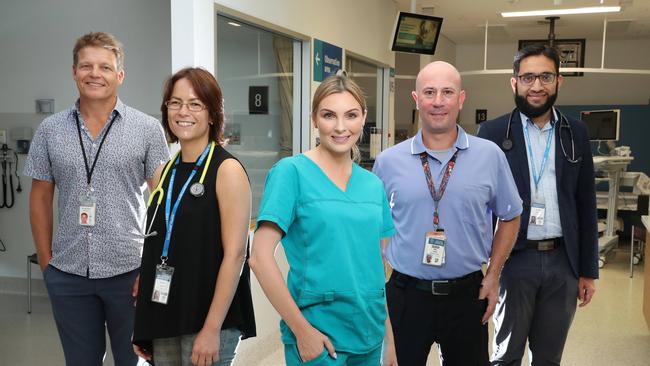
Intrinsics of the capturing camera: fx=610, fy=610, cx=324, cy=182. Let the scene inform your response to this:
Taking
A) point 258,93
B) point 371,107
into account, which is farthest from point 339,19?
point 371,107

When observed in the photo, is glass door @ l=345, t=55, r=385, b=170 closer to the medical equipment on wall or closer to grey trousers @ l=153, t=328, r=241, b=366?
the medical equipment on wall

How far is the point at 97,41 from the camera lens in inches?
88.5

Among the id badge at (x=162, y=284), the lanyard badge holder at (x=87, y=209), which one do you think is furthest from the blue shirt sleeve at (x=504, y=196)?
the lanyard badge holder at (x=87, y=209)

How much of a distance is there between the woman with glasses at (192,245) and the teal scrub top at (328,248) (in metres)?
0.17

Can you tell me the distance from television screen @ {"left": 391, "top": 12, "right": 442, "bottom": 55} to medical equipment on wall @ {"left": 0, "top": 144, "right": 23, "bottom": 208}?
3624 mm

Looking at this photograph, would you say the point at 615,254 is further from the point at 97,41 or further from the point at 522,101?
the point at 97,41

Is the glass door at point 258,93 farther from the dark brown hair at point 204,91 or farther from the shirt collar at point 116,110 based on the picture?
the dark brown hair at point 204,91

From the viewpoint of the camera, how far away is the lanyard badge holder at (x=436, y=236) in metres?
2.17

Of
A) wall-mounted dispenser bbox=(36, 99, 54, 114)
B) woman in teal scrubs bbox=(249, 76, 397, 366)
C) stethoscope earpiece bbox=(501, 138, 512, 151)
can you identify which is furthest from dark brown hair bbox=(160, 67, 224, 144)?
wall-mounted dispenser bbox=(36, 99, 54, 114)

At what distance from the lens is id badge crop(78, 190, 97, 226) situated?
2.20 metres

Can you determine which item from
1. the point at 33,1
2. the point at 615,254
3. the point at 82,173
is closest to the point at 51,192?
the point at 82,173

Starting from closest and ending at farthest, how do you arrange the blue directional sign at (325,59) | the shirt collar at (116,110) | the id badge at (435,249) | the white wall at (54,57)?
1. the id badge at (435,249)
2. the shirt collar at (116,110)
3. the white wall at (54,57)
4. the blue directional sign at (325,59)

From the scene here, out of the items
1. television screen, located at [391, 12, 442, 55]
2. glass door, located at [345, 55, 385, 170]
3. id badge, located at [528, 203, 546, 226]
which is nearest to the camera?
id badge, located at [528, 203, 546, 226]

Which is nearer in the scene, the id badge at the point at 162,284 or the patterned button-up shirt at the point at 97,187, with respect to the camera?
the id badge at the point at 162,284
